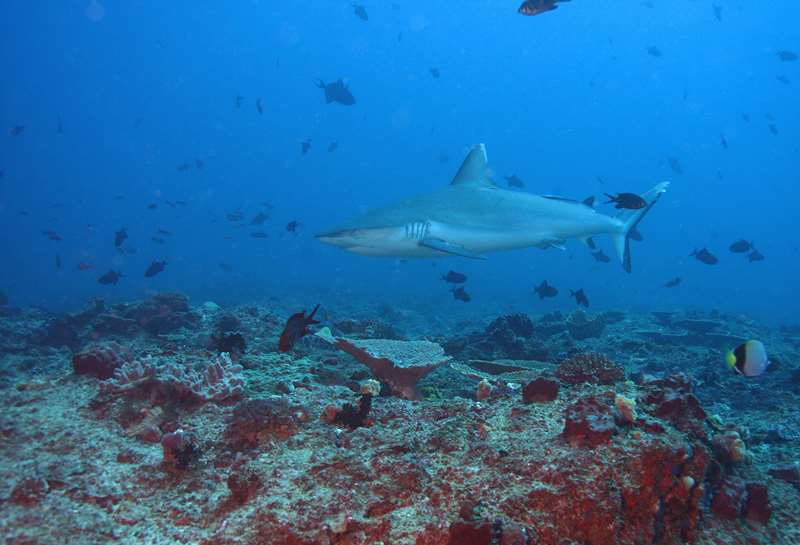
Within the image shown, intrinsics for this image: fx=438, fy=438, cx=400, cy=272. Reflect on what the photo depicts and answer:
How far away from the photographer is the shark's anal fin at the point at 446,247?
313 inches

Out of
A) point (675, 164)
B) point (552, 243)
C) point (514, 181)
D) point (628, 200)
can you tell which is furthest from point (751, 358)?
point (675, 164)

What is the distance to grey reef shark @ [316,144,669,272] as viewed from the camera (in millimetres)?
8031

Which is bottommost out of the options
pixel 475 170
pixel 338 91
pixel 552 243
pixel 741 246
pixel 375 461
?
pixel 375 461

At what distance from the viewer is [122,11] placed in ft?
397

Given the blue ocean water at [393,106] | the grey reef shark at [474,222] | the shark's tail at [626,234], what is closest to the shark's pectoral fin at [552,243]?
the grey reef shark at [474,222]

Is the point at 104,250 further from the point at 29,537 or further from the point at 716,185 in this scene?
the point at 716,185

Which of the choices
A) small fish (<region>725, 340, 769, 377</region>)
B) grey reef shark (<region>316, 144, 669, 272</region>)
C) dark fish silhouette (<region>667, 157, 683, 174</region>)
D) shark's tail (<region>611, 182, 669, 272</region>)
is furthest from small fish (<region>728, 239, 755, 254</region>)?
dark fish silhouette (<region>667, 157, 683, 174</region>)

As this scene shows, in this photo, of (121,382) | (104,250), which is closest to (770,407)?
(121,382)

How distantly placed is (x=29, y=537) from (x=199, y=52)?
17927cm

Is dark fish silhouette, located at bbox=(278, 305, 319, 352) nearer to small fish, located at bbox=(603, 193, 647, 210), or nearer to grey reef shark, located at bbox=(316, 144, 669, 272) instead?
grey reef shark, located at bbox=(316, 144, 669, 272)

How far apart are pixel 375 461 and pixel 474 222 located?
19.9ft

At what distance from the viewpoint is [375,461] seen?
3.07m

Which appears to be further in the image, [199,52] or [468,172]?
[199,52]

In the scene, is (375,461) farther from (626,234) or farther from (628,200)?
(626,234)
